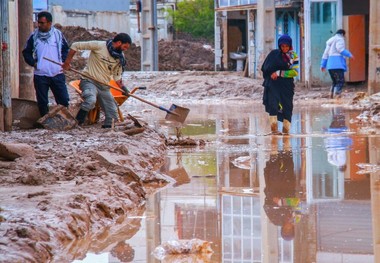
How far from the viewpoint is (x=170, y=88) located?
27.8m

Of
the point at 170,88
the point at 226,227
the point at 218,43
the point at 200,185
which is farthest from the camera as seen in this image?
the point at 218,43

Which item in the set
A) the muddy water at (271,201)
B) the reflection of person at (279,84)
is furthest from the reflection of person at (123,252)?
the reflection of person at (279,84)

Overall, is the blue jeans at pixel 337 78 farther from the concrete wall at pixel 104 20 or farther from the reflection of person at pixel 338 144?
the concrete wall at pixel 104 20

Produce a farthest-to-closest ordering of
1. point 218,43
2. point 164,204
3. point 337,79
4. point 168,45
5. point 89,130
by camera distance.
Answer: point 168,45
point 218,43
point 337,79
point 89,130
point 164,204

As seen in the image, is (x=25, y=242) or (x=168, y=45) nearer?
(x=25, y=242)

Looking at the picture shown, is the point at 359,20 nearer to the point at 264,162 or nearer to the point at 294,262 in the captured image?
the point at 264,162

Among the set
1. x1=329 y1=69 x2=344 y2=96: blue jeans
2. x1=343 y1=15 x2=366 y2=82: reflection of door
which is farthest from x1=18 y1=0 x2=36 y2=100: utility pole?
x1=343 y1=15 x2=366 y2=82: reflection of door

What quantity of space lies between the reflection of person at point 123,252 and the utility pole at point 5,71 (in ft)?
20.2

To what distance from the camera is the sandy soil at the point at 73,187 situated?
20.7 feet

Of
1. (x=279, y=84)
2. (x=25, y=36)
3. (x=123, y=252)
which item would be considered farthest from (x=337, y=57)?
(x=123, y=252)

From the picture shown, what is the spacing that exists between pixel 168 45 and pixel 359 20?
18604 mm

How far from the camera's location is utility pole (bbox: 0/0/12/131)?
12.5 m

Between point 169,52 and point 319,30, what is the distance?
16.9 m

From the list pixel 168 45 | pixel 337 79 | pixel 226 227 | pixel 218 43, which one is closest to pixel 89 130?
pixel 226 227
